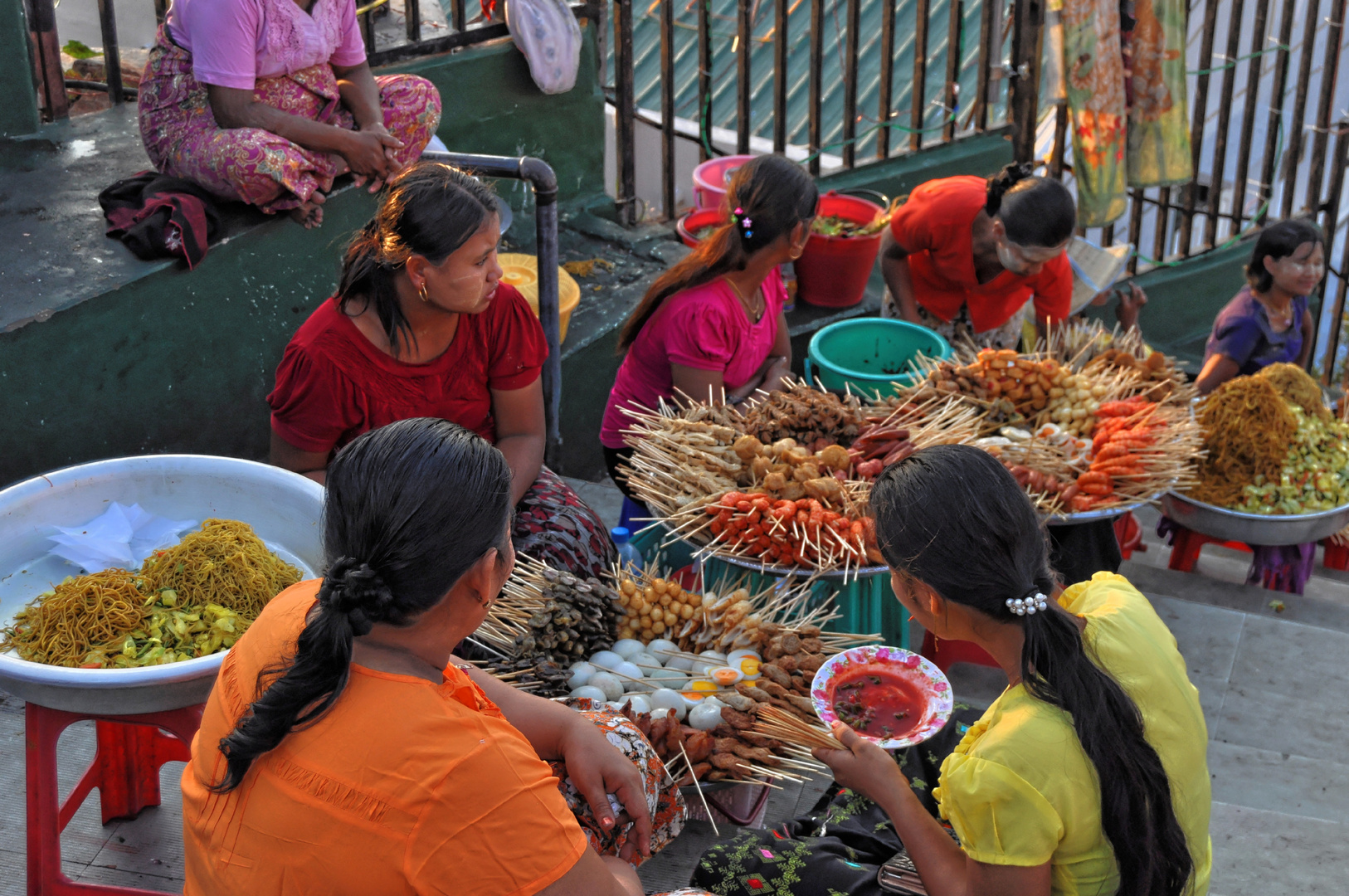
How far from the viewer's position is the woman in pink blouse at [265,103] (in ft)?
11.9

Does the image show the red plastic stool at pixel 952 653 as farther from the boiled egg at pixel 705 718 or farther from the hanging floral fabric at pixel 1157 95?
the hanging floral fabric at pixel 1157 95

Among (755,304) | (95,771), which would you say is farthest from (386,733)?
(755,304)

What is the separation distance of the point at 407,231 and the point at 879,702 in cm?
161

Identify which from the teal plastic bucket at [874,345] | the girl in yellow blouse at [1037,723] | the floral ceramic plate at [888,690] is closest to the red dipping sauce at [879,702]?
the floral ceramic plate at [888,690]

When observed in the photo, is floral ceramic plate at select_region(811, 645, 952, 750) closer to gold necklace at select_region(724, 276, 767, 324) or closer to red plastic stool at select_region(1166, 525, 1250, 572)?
gold necklace at select_region(724, 276, 767, 324)

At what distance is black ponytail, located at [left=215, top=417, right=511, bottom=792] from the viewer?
1460mm

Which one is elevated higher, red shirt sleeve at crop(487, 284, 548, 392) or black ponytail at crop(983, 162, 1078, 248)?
black ponytail at crop(983, 162, 1078, 248)

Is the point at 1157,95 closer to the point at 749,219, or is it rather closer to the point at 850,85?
the point at 850,85

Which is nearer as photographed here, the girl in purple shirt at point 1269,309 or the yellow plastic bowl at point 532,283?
the yellow plastic bowl at point 532,283

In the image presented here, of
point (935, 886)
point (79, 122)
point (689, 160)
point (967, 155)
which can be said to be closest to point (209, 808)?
point (935, 886)

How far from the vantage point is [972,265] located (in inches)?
182

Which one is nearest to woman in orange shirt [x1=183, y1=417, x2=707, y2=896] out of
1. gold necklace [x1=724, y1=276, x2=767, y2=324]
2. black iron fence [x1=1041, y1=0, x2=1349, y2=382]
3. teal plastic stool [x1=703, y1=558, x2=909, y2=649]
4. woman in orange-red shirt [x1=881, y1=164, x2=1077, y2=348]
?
teal plastic stool [x1=703, y1=558, x2=909, y2=649]

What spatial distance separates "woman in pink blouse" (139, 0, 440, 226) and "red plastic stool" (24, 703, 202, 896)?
2008 mm

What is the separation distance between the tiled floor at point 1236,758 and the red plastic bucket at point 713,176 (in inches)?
67.5
